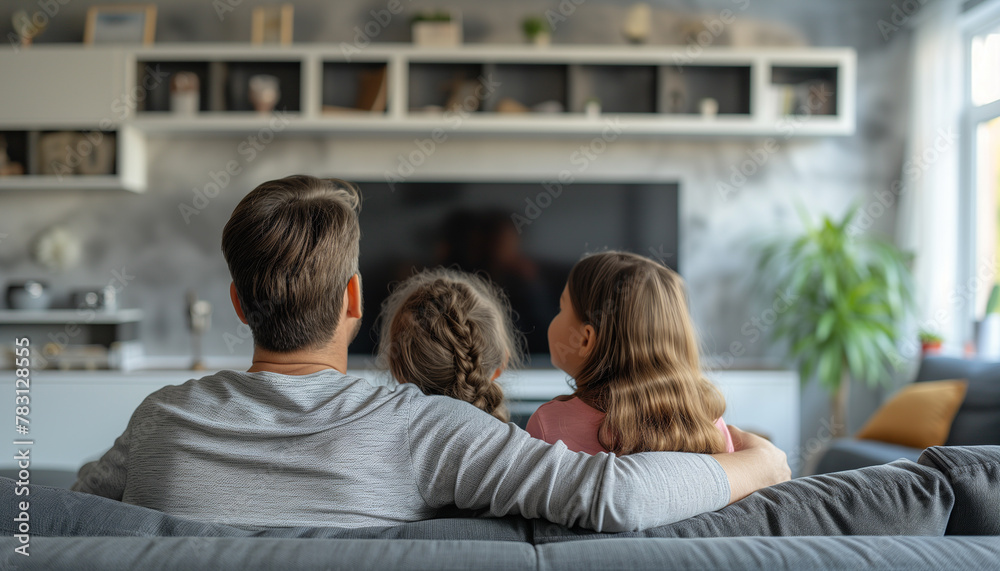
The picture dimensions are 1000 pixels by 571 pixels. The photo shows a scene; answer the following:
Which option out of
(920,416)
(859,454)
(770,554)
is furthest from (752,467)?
(920,416)

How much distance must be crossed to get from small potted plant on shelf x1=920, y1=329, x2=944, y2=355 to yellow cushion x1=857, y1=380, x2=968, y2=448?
467 millimetres

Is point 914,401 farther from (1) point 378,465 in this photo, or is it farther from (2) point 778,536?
(1) point 378,465

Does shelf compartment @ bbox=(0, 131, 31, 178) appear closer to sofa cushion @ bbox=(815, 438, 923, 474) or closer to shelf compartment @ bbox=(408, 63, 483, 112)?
shelf compartment @ bbox=(408, 63, 483, 112)

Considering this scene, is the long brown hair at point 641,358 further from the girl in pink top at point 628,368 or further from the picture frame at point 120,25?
the picture frame at point 120,25

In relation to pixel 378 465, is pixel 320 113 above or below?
above

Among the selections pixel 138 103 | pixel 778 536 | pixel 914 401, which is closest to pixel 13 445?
pixel 138 103

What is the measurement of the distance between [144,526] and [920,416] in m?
2.71

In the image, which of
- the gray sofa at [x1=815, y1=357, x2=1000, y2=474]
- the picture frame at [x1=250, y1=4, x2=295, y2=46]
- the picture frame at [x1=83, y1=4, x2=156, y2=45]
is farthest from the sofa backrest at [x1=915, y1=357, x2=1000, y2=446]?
the picture frame at [x1=83, y1=4, x2=156, y2=45]

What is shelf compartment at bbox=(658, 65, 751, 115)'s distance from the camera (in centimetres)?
363

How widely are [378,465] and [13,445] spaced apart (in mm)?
3338

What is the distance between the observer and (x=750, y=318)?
3752 mm

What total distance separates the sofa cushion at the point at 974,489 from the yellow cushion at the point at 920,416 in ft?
6.27

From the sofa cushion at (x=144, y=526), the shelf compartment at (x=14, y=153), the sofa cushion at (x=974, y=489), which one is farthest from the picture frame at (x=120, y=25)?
the sofa cushion at (x=974, y=489)

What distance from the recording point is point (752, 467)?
91 cm
